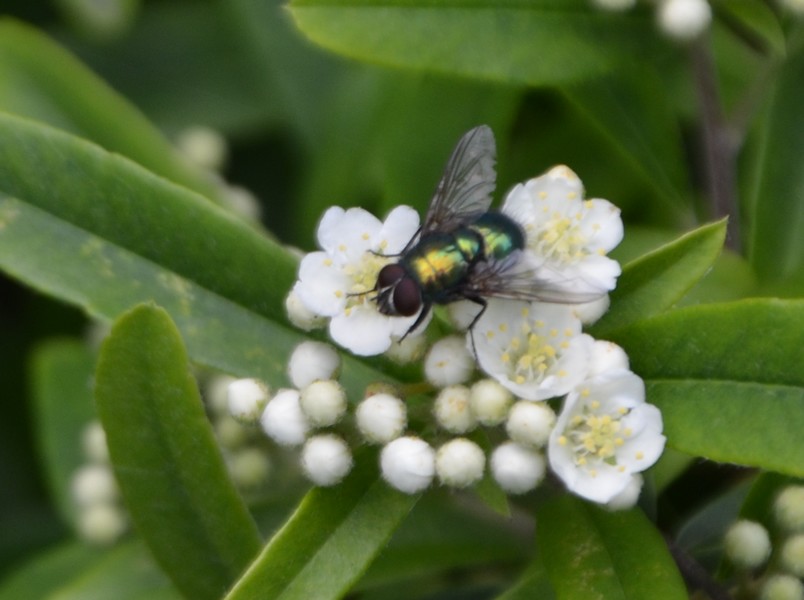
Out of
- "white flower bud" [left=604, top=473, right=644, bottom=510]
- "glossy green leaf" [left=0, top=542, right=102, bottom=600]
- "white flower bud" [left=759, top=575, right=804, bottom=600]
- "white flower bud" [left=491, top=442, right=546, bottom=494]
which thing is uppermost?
"white flower bud" [left=491, top=442, right=546, bottom=494]

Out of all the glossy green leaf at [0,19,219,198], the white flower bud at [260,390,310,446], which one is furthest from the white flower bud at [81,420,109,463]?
the white flower bud at [260,390,310,446]

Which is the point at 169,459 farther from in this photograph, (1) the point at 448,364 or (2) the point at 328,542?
(1) the point at 448,364

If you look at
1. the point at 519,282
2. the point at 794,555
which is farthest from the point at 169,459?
the point at 794,555

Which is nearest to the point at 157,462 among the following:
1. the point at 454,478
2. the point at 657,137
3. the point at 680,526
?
the point at 454,478

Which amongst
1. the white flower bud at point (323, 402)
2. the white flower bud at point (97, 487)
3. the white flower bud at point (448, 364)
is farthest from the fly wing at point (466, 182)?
the white flower bud at point (97, 487)

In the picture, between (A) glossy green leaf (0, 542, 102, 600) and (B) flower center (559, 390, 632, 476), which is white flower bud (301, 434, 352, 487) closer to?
(B) flower center (559, 390, 632, 476)
